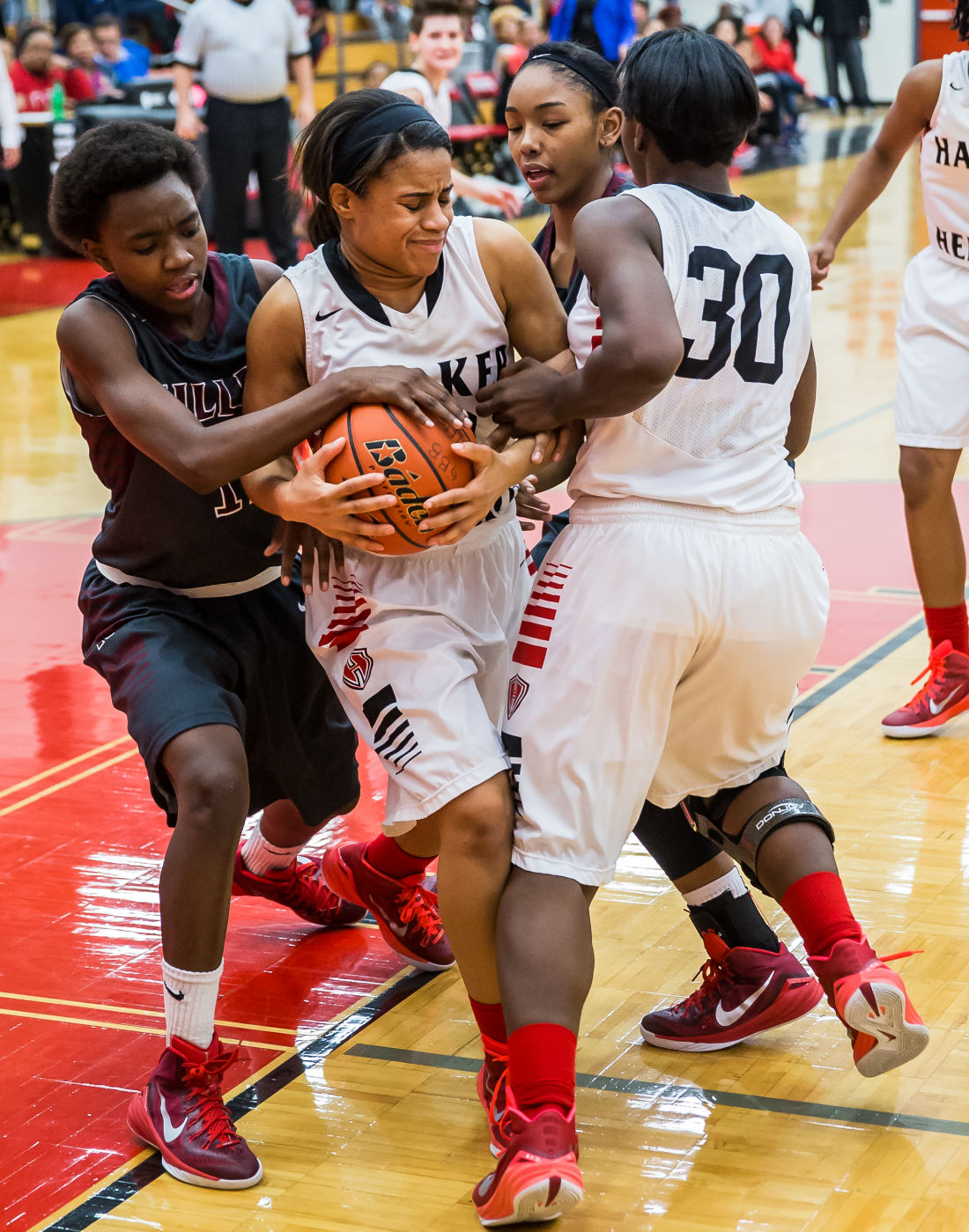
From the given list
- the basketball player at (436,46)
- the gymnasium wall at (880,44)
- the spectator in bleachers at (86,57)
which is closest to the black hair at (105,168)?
the basketball player at (436,46)

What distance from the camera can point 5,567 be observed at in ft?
20.7

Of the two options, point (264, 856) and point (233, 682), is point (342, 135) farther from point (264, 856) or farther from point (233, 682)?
point (264, 856)

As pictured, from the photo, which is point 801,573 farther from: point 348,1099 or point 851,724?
point 851,724

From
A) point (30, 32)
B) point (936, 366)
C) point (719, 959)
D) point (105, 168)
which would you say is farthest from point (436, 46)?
point (30, 32)

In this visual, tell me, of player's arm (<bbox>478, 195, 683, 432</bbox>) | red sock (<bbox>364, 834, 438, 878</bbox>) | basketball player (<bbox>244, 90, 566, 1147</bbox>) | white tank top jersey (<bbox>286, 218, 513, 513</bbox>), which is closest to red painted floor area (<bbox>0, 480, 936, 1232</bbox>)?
red sock (<bbox>364, 834, 438, 878</bbox>)

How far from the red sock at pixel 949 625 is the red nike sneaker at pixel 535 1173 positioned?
8.36 ft

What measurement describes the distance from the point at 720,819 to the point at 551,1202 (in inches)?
29.5

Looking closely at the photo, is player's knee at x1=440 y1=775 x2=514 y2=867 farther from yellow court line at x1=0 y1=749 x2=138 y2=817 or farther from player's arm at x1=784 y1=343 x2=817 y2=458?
yellow court line at x1=0 y1=749 x2=138 y2=817

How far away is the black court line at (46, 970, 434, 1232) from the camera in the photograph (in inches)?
99.7

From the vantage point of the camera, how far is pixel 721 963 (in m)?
2.99

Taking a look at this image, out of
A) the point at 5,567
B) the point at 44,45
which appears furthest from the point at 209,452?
the point at 44,45

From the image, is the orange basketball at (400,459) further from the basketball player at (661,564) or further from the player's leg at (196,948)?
the player's leg at (196,948)

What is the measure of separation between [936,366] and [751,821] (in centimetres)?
211

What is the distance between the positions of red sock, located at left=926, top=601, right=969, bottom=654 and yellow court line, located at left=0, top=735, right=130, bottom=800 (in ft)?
7.36
